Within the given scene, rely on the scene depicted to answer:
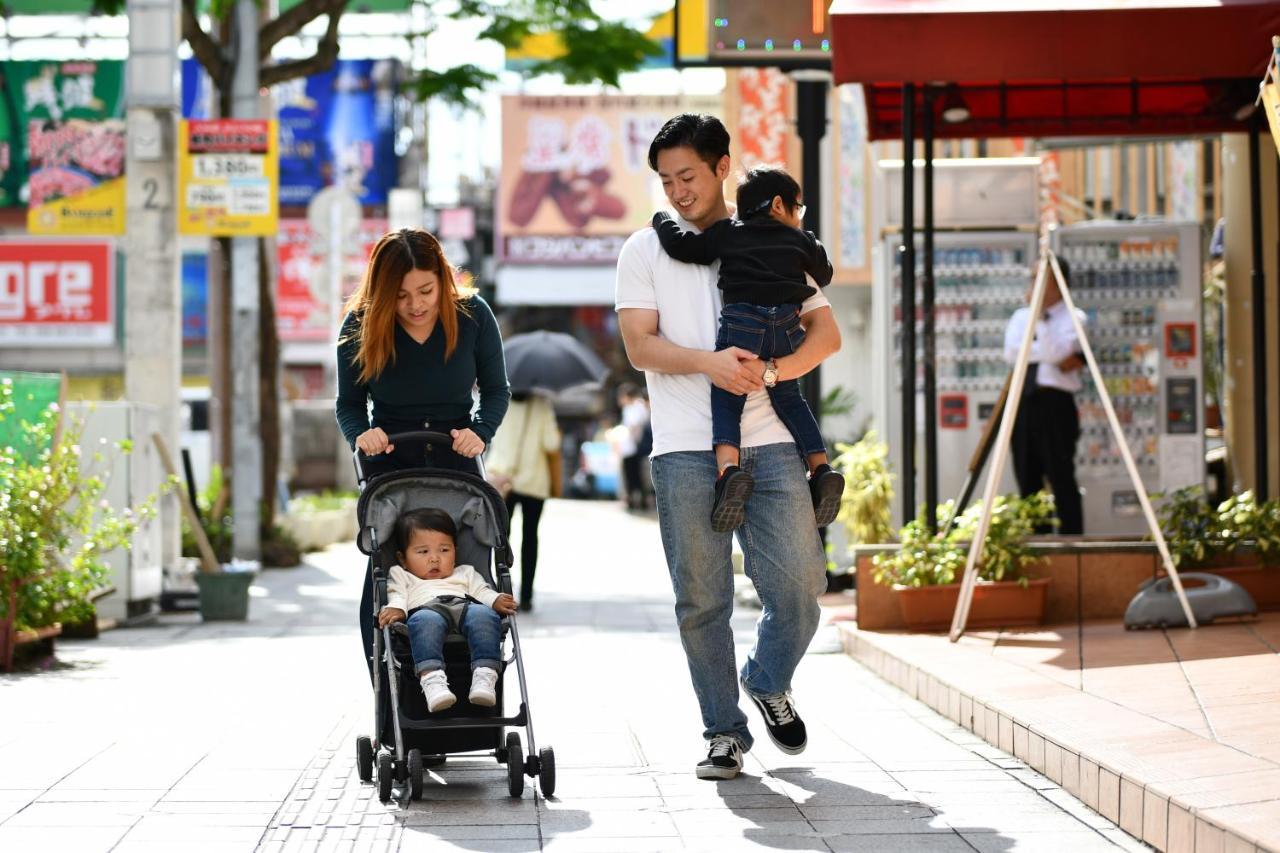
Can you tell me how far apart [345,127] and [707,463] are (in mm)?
37647

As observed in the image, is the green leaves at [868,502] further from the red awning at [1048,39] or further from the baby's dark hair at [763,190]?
the baby's dark hair at [763,190]

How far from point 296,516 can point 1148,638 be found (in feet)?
40.8

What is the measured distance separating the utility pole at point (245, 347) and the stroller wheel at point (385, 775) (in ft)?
37.6

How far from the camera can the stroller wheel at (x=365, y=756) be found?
575 centimetres

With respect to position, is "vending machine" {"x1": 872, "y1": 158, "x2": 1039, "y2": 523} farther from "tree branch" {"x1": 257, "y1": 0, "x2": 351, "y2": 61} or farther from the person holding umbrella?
"tree branch" {"x1": 257, "y1": 0, "x2": 351, "y2": 61}

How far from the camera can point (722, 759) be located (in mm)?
5719

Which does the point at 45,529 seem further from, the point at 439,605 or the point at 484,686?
the point at 484,686

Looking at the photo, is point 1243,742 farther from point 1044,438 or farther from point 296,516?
point 296,516

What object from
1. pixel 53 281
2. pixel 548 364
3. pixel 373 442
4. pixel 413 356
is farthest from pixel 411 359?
pixel 53 281

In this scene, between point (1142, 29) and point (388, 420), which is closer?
point (388, 420)

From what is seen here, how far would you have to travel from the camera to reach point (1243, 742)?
5.45 m

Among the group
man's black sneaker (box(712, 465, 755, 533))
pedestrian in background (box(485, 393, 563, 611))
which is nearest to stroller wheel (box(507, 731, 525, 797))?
man's black sneaker (box(712, 465, 755, 533))

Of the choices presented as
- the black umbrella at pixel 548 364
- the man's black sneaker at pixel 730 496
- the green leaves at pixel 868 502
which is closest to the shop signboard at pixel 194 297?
the black umbrella at pixel 548 364

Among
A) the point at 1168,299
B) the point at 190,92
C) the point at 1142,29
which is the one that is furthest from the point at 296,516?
the point at 190,92
